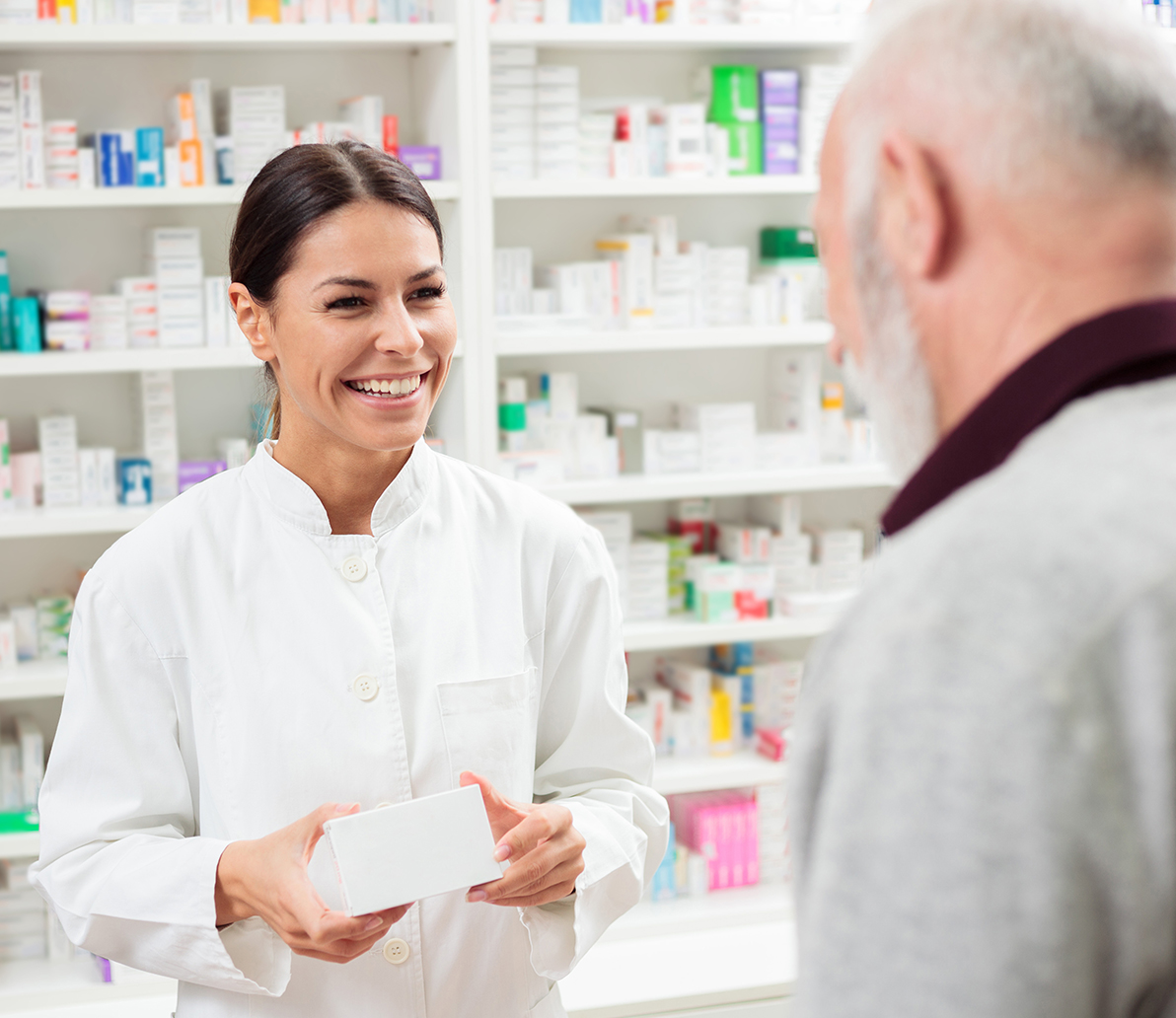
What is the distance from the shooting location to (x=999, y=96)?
0.54m

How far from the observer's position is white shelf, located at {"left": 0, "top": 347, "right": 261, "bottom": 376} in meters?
2.63

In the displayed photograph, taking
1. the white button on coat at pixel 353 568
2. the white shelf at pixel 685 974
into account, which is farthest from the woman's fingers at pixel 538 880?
the white shelf at pixel 685 974

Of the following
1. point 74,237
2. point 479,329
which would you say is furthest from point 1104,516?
point 74,237

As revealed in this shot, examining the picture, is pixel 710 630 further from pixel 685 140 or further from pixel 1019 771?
pixel 1019 771

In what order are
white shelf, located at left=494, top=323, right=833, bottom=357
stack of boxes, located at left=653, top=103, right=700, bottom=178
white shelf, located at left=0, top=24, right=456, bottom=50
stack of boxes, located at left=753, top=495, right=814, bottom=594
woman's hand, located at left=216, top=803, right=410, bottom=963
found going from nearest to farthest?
1. woman's hand, located at left=216, top=803, right=410, bottom=963
2. white shelf, located at left=0, top=24, right=456, bottom=50
3. white shelf, located at left=494, top=323, right=833, bottom=357
4. stack of boxes, located at left=653, top=103, right=700, bottom=178
5. stack of boxes, located at left=753, top=495, right=814, bottom=594

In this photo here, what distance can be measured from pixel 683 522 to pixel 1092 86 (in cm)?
274

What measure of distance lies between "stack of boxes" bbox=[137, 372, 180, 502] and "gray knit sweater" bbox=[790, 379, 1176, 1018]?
2.58 meters

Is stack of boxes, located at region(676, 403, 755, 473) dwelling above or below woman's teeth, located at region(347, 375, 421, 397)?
below

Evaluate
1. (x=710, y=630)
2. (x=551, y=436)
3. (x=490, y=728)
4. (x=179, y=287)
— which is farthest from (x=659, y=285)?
(x=490, y=728)

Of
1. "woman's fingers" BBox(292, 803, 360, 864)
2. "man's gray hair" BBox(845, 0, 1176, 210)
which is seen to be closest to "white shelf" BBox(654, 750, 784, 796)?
"woman's fingers" BBox(292, 803, 360, 864)

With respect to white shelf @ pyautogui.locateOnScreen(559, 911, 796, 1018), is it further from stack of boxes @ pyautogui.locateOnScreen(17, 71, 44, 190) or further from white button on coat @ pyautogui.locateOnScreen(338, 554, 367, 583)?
stack of boxes @ pyautogui.locateOnScreen(17, 71, 44, 190)

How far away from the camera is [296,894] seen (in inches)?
43.7

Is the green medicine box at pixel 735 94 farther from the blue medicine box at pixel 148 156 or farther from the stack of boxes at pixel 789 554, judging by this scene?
the blue medicine box at pixel 148 156

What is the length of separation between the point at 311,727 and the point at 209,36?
1932mm
